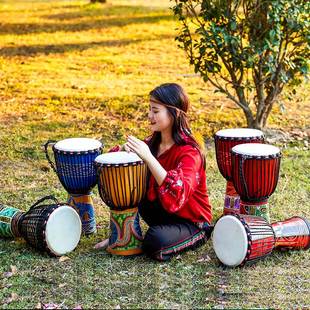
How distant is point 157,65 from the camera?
33.6 ft

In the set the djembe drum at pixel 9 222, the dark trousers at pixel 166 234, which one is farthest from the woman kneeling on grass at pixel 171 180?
the djembe drum at pixel 9 222

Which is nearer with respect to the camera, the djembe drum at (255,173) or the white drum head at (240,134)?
the djembe drum at (255,173)

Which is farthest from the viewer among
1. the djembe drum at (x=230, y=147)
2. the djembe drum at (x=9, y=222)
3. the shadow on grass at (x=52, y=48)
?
the shadow on grass at (x=52, y=48)

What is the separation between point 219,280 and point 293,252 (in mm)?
628

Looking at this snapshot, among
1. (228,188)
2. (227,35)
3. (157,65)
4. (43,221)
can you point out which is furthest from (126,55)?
(43,221)

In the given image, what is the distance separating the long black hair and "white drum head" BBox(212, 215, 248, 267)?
48cm

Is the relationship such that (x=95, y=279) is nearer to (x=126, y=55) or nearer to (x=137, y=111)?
(x=137, y=111)

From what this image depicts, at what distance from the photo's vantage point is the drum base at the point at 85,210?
15.0 ft

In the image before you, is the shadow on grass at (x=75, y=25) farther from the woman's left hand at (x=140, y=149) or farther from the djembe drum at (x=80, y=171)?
the woman's left hand at (x=140, y=149)

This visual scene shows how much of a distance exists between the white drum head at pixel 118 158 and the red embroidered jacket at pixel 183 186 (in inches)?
8.7

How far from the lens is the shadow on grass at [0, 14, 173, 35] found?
43.6ft

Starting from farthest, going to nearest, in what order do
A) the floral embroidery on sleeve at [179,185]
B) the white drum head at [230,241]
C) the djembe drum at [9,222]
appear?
the djembe drum at [9,222] → the floral embroidery on sleeve at [179,185] → the white drum head at [230,241]

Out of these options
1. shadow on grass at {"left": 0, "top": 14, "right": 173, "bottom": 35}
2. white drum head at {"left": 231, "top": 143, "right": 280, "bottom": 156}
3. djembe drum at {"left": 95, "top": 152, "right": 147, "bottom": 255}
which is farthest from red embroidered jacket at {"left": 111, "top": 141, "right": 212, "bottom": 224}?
shadow on grass at {"left": 0, "top": 14, "right": 173, "bottom": 35}

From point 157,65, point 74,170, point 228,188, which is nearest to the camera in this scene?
point 74,170
